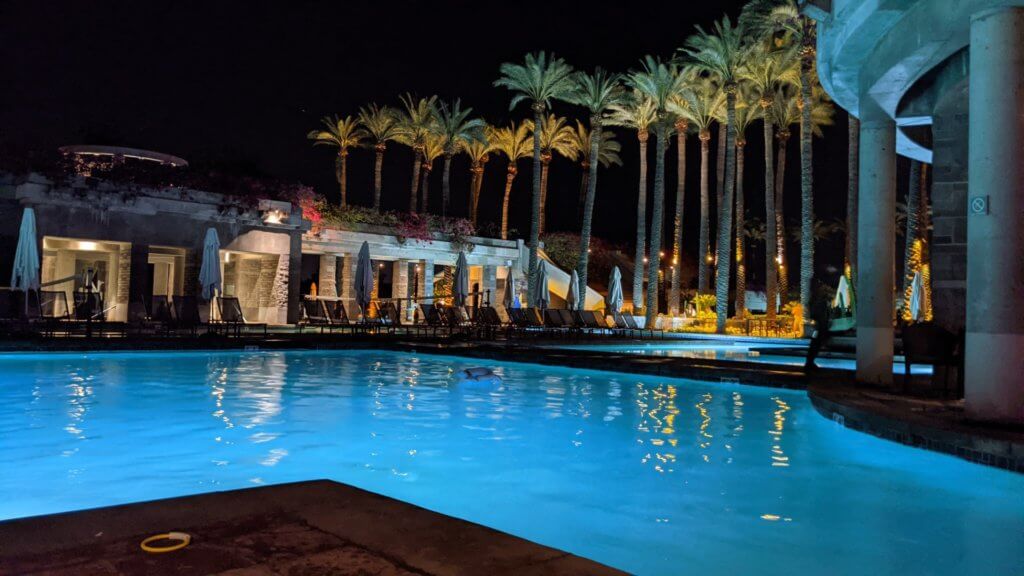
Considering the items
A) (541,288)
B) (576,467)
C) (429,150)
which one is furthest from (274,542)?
(429,150)

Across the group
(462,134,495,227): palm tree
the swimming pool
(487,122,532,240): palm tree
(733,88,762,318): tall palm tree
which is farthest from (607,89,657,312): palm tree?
the swimming pool

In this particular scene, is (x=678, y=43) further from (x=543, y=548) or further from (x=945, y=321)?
(x=543, y=548)

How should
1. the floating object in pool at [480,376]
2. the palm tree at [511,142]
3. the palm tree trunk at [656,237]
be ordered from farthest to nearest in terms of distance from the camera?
the palm tree at [511,142] < the palm tree trunk at [656,237] < the floating object in pool at [480,376]

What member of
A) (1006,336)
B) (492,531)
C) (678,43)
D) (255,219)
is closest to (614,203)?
(678,43)

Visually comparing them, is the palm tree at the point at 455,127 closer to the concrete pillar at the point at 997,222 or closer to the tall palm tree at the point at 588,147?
the tall palm tree at the point at 588,147

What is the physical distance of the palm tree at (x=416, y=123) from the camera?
132 ft

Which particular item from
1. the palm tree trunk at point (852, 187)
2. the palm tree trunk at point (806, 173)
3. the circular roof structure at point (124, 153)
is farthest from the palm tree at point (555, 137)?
the circular roof structure at point (124, 153)

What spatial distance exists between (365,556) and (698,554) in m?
2.18

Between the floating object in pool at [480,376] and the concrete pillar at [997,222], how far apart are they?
261 inches

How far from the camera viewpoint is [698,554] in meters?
4.07

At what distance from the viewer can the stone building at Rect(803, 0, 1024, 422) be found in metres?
6.20

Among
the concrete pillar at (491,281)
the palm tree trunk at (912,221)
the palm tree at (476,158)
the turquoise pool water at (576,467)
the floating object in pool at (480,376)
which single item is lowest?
the turquoise pool water at (576,467)

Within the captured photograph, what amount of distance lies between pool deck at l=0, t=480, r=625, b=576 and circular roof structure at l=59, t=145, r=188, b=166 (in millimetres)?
22568

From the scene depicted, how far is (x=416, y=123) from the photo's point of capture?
40.2 metres
